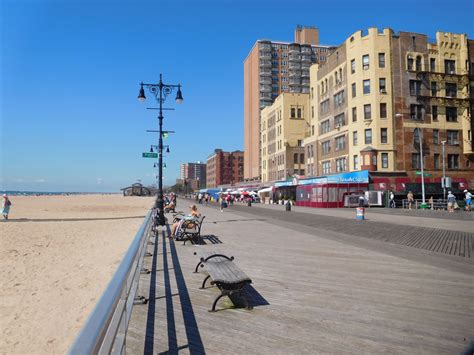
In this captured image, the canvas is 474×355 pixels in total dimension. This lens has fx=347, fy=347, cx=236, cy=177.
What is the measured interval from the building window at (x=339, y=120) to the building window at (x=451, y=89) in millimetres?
13992

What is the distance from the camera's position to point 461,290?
646 cm

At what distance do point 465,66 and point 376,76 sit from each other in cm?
1407

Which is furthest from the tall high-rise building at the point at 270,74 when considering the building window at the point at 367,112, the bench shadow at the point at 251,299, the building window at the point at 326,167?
the bench shadow at the point at 251,299

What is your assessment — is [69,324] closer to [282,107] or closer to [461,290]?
[461,290]

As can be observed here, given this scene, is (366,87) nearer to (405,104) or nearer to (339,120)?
(405,104)

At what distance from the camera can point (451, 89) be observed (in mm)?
47312

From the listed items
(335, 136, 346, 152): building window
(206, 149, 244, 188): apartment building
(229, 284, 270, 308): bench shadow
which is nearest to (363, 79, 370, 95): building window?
(335, 136, 346, 152): building window

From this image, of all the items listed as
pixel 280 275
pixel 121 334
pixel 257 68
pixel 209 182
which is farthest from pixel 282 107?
pixel 209 182

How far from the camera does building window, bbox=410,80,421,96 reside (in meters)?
45.5

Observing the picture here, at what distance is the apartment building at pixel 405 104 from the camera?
44062 millimetres

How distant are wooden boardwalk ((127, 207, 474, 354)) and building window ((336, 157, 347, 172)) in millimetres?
39822

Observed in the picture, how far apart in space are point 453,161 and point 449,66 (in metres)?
13.1

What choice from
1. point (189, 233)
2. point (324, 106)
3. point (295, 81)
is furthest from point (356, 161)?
point (295, 81)

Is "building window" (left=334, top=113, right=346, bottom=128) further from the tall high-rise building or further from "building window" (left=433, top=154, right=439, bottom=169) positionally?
the tall high-rise building
